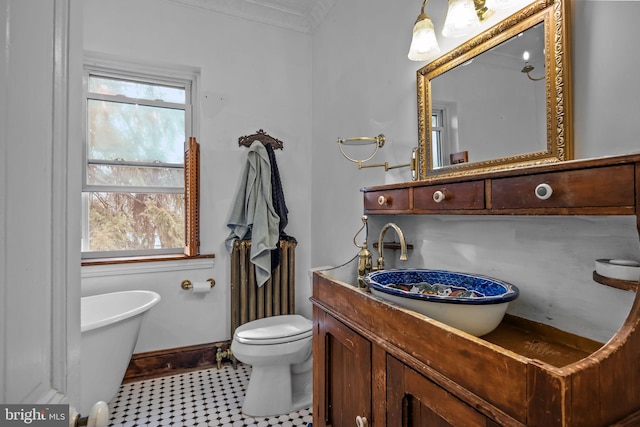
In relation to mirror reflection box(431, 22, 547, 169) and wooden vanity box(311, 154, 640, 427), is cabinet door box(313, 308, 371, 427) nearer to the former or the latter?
wooden vanity box(311, 154, 640, 427)

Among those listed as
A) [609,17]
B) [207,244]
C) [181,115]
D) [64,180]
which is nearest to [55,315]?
[64,180]

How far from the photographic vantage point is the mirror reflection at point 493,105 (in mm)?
994

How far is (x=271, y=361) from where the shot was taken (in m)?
1.78

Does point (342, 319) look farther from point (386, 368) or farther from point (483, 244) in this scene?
point (483, 244)

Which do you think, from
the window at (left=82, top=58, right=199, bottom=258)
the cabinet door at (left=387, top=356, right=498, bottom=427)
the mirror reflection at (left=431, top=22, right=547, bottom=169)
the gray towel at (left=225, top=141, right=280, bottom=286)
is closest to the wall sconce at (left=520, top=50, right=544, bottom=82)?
the mirror reflection at (left=431, top=22, right=547, bottom=169)

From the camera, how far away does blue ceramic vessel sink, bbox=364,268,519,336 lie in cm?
81

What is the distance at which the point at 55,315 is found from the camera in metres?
0.52

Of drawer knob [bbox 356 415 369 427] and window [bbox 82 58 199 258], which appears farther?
window [bbox 82 58 199 258]

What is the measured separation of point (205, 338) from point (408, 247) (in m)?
1.76

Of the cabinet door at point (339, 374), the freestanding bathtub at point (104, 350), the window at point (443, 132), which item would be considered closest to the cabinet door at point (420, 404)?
the cabinet door at point (339, 374)

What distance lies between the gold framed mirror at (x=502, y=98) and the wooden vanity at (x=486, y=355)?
0.22m

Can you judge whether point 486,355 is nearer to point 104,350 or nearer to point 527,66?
point 527,66

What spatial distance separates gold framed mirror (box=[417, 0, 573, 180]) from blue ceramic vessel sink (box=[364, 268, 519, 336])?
0.40m

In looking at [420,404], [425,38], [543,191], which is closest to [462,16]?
[425,38]
